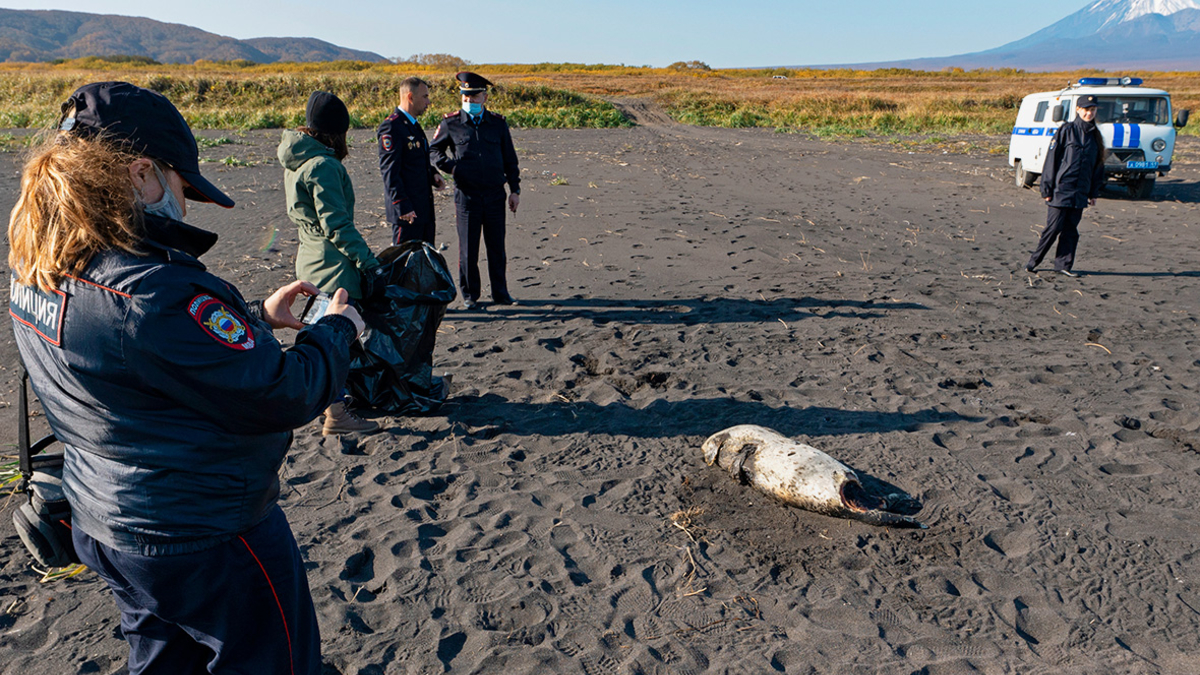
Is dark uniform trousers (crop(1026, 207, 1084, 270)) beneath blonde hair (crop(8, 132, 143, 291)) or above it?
beneath

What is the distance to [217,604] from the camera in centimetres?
163

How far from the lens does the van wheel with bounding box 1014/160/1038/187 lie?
45.2 ft

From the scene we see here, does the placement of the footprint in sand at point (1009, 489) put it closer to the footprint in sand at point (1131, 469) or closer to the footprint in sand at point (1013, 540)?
the footprint in sand at point (1013, 540)

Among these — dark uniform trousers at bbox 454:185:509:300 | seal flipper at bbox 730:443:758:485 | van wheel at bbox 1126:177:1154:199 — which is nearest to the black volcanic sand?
seal flipper at bbox 730:443:758:485

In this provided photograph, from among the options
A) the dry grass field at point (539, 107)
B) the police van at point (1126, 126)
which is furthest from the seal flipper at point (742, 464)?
the dry grass field at point (539, 107)

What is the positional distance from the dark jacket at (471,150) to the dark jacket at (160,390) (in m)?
4.89

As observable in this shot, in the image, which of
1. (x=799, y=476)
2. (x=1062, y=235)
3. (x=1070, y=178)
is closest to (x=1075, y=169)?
(x=1070, y=178)

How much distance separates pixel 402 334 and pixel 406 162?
2011 mm

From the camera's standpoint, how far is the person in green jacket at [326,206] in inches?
159

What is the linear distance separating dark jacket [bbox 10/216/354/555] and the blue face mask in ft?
0.18

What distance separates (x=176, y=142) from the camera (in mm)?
1604

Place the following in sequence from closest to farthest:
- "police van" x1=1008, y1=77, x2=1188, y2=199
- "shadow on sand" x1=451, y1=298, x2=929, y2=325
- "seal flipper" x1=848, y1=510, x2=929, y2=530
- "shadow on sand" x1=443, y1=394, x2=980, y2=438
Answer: "seal flipper" x1=848, y1=510, x2=929, y2=530, "shadow on sand" x1=443, y1=394, x2=980, y2=438, "shadow on sand" x1=451, y1=298, x2=929, y2=325, "police van" x1=1008, y1=77, x2=1188, y2=199

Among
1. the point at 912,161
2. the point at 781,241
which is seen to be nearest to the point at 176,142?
the point at 781,241

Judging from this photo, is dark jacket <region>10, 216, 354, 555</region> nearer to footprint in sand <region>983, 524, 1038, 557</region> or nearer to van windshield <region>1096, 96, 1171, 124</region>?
footprint in sand <region>983, 524, 1038, 557</region>
